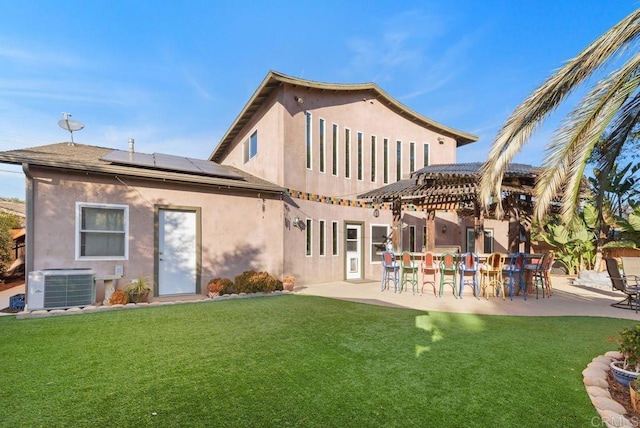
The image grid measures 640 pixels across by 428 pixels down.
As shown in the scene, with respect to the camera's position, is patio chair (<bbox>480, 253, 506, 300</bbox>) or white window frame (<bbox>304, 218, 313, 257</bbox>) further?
white window frame (<bbox>304, 218, 313, 257</bbox>)

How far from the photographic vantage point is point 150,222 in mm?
8484

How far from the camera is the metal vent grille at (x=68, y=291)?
664 centimetres

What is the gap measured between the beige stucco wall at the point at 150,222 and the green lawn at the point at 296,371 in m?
1.90

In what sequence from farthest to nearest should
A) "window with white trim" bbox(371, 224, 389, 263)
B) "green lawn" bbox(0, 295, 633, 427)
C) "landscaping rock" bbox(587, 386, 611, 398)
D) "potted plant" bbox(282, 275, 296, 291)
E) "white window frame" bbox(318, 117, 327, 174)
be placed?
"window with white trim" bbox(371, 224, 389, 263) < "white window frame" bbox(318, 117, 327, 174) < "potted plant" bbox(282, 275, 296, 291) < "landscaping rock" bbox(587, 386, 611, 398) < "green lawn" bbox(0, 295, 633, 427)

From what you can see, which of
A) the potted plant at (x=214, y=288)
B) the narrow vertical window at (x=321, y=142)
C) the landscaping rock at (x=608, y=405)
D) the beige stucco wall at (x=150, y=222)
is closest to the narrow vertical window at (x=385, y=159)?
the narrow vertical window at (x=321, y=142)

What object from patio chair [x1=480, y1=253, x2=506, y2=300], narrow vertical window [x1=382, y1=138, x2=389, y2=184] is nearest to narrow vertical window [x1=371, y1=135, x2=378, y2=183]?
narrow vertical window [x1=382, y1=138, x2=389, y2=184]

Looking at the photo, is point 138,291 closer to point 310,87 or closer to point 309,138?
point 309,138

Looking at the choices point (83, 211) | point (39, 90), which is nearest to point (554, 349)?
point (83, 211)

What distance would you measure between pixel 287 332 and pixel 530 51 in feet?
39.5

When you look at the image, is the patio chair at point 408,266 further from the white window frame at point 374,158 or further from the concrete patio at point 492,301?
the white window frame at point 374,158

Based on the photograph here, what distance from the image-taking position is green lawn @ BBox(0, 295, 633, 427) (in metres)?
2.75

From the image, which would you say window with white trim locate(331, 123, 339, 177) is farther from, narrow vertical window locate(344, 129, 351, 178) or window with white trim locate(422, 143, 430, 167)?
window with white trim locate(422, 143, 430, 167)

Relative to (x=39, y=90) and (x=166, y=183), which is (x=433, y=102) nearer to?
(x=166, y=183)

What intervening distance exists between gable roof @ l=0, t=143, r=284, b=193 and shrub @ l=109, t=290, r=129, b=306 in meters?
2.94
